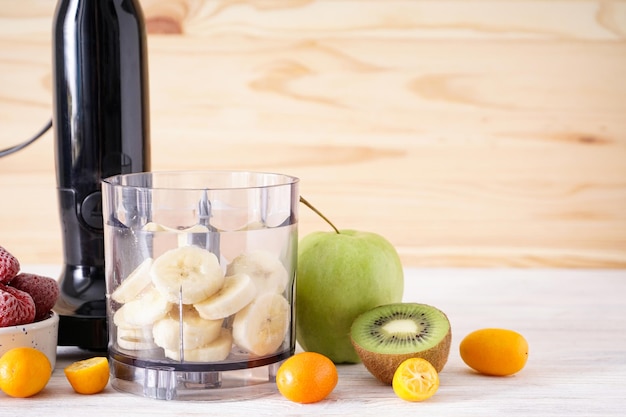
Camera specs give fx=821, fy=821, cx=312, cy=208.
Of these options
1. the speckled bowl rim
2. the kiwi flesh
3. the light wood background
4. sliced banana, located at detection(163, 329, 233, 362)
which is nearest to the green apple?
the kiwi flesh

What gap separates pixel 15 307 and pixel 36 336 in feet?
0.11

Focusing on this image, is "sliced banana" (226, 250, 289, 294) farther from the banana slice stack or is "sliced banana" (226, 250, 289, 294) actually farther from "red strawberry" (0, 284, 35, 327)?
"red strawberry" (0, 284, 35, 327)

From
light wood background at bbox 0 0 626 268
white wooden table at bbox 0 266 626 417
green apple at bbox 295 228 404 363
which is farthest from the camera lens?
light wood background at bbox 0 0 626 268

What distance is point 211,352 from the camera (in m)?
0.68

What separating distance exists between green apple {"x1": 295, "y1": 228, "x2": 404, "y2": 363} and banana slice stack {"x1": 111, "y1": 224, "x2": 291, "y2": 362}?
9 cm

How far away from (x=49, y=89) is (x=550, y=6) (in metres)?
0.89

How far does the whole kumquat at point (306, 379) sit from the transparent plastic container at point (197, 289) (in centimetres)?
3

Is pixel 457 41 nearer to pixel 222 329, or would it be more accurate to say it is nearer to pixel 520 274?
pixel 520 274

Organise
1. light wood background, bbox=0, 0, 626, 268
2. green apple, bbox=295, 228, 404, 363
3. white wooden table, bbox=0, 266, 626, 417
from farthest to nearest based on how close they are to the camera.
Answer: light wood background, bbox=0, 0, 626, 268
green apple, bbox=295, 228, 404, 363
white wooden table, bbox=0, 266, 626, 417

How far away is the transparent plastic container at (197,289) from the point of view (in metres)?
0.67

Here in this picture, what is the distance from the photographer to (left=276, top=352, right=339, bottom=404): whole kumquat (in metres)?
0.67

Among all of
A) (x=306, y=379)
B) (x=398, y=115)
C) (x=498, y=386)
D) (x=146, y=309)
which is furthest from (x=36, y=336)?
(x=398, y=115)

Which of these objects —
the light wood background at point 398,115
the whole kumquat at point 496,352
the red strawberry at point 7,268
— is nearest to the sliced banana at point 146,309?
the red strawberry at point 7,268

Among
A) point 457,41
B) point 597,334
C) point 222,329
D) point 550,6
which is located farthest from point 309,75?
point 222,329
